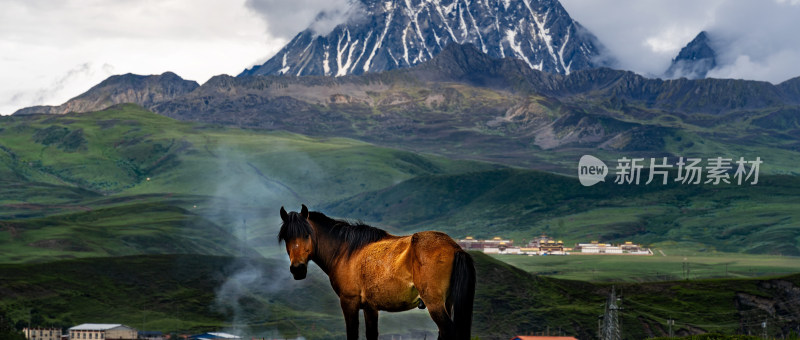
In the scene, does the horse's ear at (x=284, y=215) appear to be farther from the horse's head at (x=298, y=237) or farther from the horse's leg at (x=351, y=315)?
the horse's leg at (x=351, y=315)

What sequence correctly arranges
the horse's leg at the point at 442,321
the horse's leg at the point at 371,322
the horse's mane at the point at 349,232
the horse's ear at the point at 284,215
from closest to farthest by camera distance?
1. the horse's leg at the point at 442,321
2. the horse's leg at the point at 371,322
3. the horse's ear at the point at 284,215
4. the horse's mane at the point at 349,232

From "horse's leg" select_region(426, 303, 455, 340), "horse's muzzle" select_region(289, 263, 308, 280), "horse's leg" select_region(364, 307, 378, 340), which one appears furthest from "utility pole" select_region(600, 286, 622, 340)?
"horse's leg" select_region(426, 303, 455, 340)

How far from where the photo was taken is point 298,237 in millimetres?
26016

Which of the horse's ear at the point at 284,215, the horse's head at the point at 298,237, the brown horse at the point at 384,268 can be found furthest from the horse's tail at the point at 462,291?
the horse's ear at the point at 284,215

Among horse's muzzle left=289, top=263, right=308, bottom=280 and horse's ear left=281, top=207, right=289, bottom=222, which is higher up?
horse's ear left=281, top=207, right=289, bottom=222

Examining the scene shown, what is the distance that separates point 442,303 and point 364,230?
3.58 metres

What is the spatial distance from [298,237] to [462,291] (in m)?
4.63

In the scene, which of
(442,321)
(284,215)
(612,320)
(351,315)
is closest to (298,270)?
(284,215)

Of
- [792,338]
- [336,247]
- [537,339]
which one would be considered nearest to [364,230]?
[336,247]

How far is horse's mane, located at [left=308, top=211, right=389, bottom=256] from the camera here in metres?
26.4

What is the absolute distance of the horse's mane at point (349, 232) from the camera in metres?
26.4

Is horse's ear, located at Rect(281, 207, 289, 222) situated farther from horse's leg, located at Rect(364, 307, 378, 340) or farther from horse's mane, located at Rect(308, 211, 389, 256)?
horse's leg, located at Rect(364, 307, 378, 340)

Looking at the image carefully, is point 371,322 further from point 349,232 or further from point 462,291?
point 349,232

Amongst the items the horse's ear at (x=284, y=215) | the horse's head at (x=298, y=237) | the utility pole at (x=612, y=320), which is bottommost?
the utility pole at (x=612, y=320)
